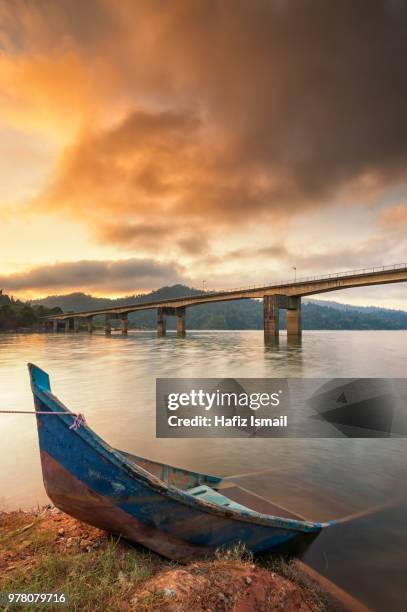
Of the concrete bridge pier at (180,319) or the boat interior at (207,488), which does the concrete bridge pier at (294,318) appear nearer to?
the concrete bridge pier at (180,319)

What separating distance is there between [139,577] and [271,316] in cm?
6668

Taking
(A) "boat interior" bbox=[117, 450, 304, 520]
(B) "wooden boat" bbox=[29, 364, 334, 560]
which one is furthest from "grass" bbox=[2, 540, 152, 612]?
(A) "boat interior" bbox=[117, 450, 304, 520]

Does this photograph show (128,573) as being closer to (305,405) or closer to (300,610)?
(300,610)

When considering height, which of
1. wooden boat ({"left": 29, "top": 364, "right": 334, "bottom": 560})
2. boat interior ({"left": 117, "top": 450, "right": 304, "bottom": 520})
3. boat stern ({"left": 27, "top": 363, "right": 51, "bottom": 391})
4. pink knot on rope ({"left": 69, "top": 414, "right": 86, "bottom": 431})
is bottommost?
boat interior ({"left": 117, "top": 450, "right": 304, "bottom": 520})

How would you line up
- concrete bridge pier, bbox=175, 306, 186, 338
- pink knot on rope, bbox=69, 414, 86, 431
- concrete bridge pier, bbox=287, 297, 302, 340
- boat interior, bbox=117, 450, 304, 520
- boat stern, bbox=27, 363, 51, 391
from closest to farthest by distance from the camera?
pink knot on rope, bbox=69, 414, 86, 431, boat stern, bbox=27, 363, 51, 391, boat interior, bbox=117, 450, 304, 520, concrete bridge pier, bbox=287, 297, 302, 340, concrete bridge pier, bbox=175, 306, 186, 338

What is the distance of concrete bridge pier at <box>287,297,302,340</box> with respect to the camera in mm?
69375

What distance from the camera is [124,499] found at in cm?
418

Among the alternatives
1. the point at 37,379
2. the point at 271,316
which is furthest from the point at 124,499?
the point at 271,316

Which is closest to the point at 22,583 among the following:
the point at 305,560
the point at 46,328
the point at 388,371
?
the point at 305,560

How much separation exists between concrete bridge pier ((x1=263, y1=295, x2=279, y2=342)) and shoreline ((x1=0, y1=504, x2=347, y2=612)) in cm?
6388

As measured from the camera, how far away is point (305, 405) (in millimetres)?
16469

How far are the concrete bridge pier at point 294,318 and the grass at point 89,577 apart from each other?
67.7m

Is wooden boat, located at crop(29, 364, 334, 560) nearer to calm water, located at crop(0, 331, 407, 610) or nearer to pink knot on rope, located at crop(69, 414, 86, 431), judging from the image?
pink knot on rope, located at crop(69, 414, 86, 431)

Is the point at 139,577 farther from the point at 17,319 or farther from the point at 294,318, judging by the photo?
the point at 17,319
